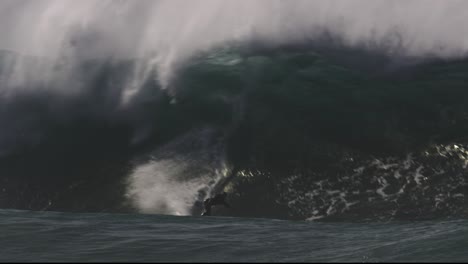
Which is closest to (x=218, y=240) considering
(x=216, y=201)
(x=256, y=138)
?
(x=216, y=201)

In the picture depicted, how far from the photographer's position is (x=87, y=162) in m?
40.3

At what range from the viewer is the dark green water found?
874 inches

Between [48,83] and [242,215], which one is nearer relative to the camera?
[242,215]

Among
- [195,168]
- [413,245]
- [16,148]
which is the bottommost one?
[413,245]

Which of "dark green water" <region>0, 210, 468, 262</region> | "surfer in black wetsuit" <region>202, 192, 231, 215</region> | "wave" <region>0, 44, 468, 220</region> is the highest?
"wave" <region>0, 44, 468, 220</region>

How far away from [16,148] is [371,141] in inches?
795

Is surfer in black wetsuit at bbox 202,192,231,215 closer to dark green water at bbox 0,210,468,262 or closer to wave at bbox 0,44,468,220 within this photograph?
wave at bbox 0,44,468,220

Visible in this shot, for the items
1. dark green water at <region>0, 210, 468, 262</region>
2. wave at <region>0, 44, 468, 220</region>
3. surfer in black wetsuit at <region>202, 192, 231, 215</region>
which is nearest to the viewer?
dark green water at <region>0, 210, 468, 262</region>

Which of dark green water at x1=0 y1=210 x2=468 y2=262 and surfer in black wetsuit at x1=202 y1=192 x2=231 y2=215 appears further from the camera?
surfer in black wetsuit at x1=202 y1=192 x2=231 y2=215

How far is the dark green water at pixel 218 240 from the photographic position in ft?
72.8

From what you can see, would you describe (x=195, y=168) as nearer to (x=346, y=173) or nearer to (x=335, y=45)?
(x=346, y=173)

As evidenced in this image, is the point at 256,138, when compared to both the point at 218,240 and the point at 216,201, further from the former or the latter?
the point at 218,240

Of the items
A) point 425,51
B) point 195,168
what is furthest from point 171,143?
point 425,51

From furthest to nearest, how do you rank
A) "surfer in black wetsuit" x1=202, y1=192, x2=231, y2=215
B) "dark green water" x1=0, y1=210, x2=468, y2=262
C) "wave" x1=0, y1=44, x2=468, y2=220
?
"wave" x1=0, y1=44, x2=468, y2=220 < "surfer in black wetsuit" x1=202, y1=192, x2=231, y2=215 < "dark green water" x1=0, y1=210, x2=468, y2=262
